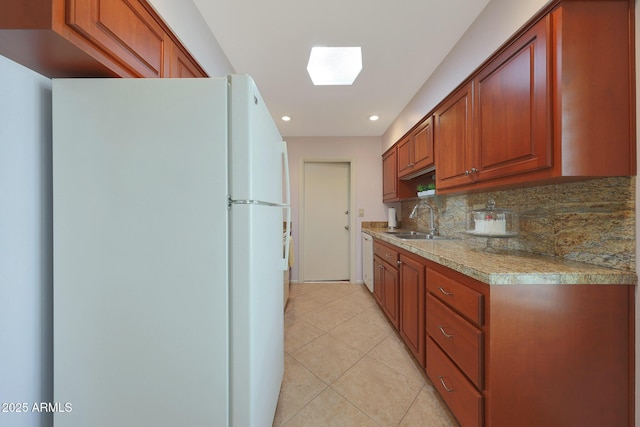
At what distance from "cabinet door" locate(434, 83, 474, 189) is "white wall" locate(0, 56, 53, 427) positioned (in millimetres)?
2026

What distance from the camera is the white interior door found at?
3697mm

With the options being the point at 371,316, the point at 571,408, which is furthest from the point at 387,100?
the point at 571,408

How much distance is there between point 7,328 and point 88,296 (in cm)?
22

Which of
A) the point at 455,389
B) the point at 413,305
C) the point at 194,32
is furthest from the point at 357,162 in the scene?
the point at 455,389

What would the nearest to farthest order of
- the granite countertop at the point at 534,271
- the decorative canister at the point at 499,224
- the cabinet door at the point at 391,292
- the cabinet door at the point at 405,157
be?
the granite countertop at the point at 534,271
the decorative canister at the point at 499,224
the cabinet door at the point at 391,292
the cabinet door at the point at 405,157

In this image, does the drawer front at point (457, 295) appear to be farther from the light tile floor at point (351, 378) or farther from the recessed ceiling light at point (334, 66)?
the recessed ceiling light at point (334, 66)

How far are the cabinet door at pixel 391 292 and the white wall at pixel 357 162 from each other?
1.25 meters

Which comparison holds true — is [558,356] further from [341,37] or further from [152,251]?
[341,37]

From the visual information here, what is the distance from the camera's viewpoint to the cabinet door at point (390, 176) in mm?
2877

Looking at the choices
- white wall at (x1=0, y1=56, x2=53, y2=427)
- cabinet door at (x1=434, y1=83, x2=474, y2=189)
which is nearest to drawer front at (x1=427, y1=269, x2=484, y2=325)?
cabinet door at (x1=434, y1=83, x2=474, y2=189)

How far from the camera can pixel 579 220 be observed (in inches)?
42.6

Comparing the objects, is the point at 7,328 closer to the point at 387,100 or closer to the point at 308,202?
the point at 387,100

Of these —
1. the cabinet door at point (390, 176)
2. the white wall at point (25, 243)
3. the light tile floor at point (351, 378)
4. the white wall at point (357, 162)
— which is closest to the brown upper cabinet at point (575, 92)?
the light tile floor at point (351, 378)

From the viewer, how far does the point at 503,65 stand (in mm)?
1167
